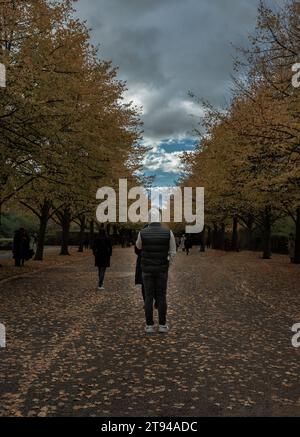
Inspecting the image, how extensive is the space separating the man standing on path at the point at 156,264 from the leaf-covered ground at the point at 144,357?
0.46 metres

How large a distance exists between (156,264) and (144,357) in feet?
6.71

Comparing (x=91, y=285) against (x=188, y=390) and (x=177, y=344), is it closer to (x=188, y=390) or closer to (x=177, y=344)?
(x=177, y=344)

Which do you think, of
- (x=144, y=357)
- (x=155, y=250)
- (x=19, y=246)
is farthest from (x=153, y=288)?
(x=19, y=246)

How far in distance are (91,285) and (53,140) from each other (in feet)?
15.9

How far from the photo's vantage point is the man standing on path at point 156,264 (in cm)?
907

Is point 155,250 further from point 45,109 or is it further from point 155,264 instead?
point 45,109

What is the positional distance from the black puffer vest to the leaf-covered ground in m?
1.20

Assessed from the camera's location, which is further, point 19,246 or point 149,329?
point 19,246

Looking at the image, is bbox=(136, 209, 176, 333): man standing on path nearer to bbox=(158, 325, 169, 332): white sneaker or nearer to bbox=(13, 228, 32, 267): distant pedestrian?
bbox=(158, 325, 169, 332): white sneaker

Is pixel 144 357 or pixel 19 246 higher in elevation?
pixel 19 246

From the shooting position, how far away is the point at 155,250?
9109mm

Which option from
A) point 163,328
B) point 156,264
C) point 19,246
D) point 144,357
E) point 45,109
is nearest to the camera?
point 144,357

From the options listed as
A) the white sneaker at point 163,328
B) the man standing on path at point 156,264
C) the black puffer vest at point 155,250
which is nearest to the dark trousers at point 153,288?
the man standing on path at point 156,264

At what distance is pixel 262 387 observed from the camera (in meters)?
6.04
